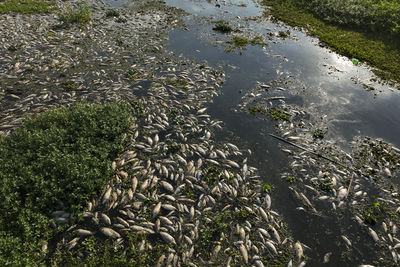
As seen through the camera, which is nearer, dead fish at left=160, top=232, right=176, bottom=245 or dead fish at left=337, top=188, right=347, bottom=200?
dead fish at left=160, top=232, right=176, bottom=245

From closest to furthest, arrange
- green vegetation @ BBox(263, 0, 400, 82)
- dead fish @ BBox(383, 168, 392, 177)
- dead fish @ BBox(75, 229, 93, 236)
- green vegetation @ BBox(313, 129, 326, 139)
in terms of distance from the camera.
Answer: dead fish @ BBox(75, 229, 93, 236) → dead fish @ BBox(383, 168, 392, 177) → green vegetation @ BBox(313, 129, 326, 139) → green vegetation @ BBox(263, 0, 400, 82)

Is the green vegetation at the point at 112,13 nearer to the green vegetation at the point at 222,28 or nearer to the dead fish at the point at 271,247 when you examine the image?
the green vegetation at the point at 222,28

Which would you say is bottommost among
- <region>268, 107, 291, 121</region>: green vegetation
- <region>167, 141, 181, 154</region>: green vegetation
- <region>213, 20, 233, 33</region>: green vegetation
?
<region>167, 141, 181, 154</region>: green vegetation

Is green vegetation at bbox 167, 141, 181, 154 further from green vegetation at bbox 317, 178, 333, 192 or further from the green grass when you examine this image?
green vegetation at bbox 317, 178, 333, 192

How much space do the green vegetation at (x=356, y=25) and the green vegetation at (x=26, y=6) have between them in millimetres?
20792

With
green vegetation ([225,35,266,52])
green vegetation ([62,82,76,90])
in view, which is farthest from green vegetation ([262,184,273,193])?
green vegetation ([225,35,266,52])

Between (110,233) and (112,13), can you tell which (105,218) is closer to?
(110,233)

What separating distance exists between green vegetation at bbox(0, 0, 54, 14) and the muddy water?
1167 centimetres

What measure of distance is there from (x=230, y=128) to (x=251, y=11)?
60.1 ft

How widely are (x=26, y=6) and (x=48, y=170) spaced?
1987 cm

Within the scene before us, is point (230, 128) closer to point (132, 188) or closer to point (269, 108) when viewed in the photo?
point (269, 108)

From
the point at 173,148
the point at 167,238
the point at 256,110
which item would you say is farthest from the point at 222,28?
the point at 167,238

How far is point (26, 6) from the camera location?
746 inches

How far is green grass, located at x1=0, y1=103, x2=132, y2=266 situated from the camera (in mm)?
5734
